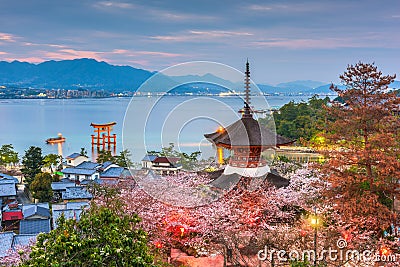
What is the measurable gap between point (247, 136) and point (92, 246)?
292 inches

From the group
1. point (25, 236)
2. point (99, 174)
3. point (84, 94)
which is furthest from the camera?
point (84, 94)

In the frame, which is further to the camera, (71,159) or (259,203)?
(71,159)

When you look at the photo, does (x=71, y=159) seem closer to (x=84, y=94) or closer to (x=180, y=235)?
(x=180, y=235)

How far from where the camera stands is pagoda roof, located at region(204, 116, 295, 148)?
1161cm

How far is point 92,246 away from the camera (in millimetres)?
4859

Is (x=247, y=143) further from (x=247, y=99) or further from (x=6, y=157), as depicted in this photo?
(x=6, y=157)

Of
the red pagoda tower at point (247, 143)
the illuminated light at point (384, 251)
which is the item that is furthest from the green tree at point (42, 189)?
the illuminated light at point (384, 251)

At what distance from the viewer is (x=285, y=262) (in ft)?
29.1

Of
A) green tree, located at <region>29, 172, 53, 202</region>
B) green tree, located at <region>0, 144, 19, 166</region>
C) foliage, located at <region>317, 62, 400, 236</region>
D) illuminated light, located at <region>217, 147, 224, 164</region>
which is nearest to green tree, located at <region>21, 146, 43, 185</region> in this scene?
green tree, located at <region>29, 172, 53, 202</region>

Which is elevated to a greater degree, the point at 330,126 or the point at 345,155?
the point at 330,126

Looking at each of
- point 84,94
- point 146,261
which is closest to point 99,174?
point 146,261

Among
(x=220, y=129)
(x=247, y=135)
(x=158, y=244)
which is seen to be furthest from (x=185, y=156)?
(x=158, y=244)

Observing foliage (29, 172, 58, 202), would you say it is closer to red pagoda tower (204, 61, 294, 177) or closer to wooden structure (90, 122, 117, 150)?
red pagoda tower (204, 61, 294, 177)

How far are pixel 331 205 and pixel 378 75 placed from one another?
3504 mm
